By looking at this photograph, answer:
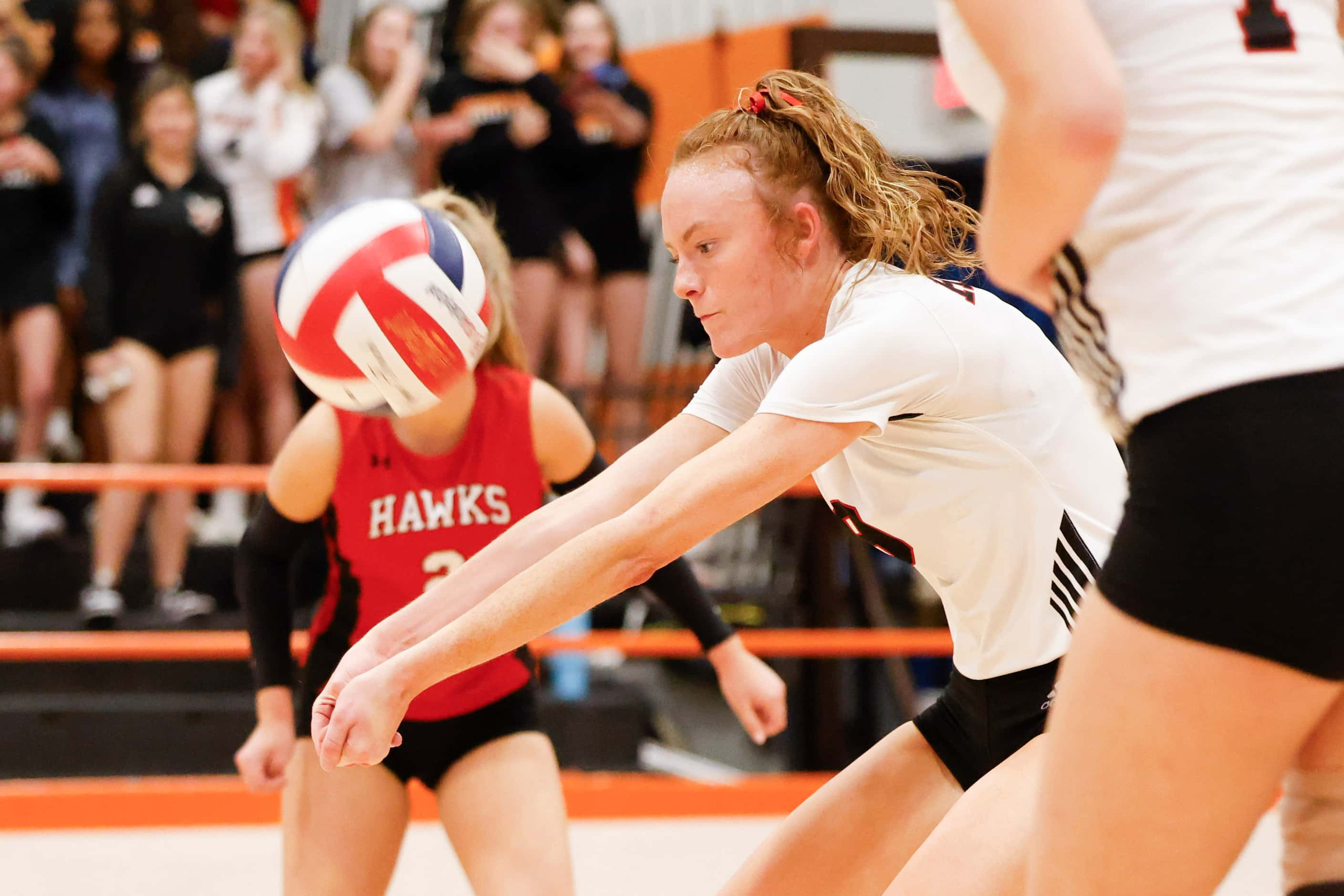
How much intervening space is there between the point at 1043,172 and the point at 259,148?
474 centimetres

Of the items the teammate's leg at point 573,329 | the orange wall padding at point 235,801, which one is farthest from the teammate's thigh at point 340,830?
the teammate's leg at point 573,329

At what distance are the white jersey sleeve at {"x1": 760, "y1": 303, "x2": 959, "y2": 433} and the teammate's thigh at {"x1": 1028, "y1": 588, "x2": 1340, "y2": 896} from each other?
1.25 ft

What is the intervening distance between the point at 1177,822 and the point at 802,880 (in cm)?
85

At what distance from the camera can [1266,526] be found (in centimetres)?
116

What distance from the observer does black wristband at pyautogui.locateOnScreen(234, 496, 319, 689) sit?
255 centimetres

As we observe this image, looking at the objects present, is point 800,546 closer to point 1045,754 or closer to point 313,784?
point 313,784

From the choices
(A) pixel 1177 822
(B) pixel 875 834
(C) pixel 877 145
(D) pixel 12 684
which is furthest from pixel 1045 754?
(D) pixel 12 684

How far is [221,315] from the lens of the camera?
537 centimetres

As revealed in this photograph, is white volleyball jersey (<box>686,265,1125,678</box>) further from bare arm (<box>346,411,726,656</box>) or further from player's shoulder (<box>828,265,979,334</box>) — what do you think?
bare arm (<box>346,411,726,656</box>)

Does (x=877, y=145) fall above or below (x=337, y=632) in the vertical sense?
above

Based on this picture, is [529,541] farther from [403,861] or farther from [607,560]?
[403,861]

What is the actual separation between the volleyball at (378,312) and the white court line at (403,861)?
2154 mm

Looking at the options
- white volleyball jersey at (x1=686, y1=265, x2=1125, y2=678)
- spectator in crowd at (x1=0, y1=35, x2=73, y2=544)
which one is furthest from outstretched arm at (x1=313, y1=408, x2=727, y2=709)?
spectator in crowd at (x1=0, y1=35, x2=73, y2=544)

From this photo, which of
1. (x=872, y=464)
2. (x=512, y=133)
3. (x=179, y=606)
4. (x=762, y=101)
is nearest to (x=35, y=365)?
(x=179, y=606)
